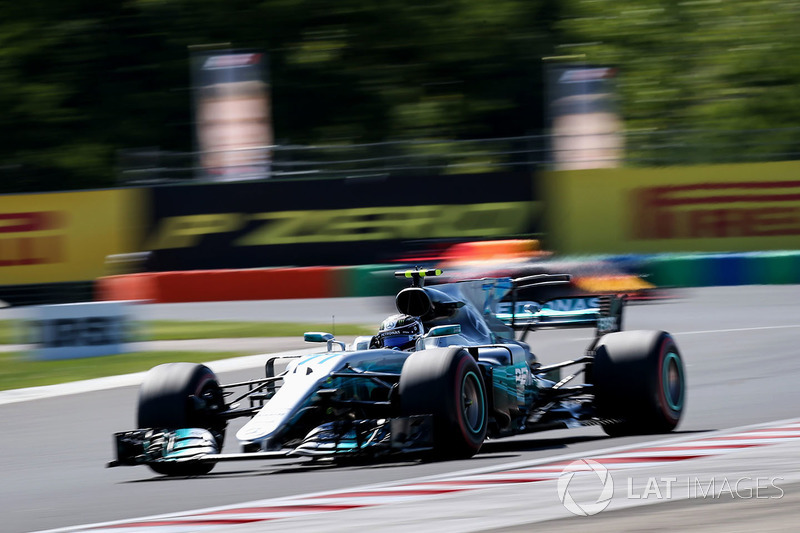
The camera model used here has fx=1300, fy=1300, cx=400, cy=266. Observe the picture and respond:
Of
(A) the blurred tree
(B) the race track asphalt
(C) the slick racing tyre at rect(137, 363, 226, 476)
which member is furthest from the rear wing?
(A) the blurred tree

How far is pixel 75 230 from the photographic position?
22016 millimetres

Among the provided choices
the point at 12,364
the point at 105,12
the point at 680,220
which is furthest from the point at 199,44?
the point at 12,364

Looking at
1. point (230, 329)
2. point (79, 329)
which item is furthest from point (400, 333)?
point (230, 329)

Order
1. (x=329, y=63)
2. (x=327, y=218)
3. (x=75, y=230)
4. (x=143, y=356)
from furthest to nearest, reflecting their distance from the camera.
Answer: (x=329, y=63) < (x=75, y=230) < (x=327, y=218) < (x=143, y=356)

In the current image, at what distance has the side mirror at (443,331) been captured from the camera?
8281mm

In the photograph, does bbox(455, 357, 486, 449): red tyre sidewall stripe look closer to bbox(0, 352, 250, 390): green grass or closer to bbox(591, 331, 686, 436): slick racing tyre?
bbox(591, 331, 686, 436): slick racing tyre

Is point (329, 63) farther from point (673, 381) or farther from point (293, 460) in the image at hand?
point (293, 460)

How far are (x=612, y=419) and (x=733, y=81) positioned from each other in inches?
948

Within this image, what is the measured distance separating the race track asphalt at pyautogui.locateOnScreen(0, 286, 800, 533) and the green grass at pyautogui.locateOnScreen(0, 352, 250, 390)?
1.33 m

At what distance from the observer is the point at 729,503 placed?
19.7 ft

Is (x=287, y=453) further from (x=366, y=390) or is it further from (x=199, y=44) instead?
(x=199, y=44)

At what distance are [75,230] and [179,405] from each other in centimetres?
1460

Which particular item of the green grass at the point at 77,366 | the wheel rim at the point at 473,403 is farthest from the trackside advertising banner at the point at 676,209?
the wheel rim at the point at 473,403

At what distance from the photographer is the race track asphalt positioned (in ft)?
23.8
